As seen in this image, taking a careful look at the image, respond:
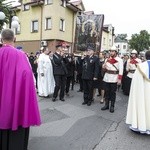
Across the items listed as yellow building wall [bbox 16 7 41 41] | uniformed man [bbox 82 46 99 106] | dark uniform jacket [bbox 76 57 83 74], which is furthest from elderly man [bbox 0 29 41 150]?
yellow building wall [bbox 16 7 41 41]

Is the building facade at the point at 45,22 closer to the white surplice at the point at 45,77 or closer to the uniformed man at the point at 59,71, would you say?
the white surplice at the point at 45,77

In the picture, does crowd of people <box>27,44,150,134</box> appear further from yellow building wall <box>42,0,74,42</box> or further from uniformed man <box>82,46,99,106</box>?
yellow building wall <box>42,0,74,42</box>

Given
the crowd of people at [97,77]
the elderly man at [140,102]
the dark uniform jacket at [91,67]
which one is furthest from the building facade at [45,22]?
the elderly man at [140,102]

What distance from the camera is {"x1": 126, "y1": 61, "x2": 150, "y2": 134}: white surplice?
6582 mm

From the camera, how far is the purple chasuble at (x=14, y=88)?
4305mm

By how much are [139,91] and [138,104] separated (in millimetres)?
286

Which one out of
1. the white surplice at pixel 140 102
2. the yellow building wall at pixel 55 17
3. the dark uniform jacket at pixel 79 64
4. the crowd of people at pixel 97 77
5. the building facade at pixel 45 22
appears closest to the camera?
the white surplice at pixel 140 102

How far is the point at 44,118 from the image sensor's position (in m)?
7.96

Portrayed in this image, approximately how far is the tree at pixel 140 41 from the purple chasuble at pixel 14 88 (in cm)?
5502

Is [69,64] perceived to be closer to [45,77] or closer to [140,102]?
[45,77]

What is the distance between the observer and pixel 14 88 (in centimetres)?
435

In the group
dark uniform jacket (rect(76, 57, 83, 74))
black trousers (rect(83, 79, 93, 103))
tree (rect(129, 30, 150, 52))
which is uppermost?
tree (rect(129, 30, 150, 52))

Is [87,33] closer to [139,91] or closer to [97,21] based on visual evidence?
[97,21]

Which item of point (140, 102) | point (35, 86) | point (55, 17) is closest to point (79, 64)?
point (140, 102)
